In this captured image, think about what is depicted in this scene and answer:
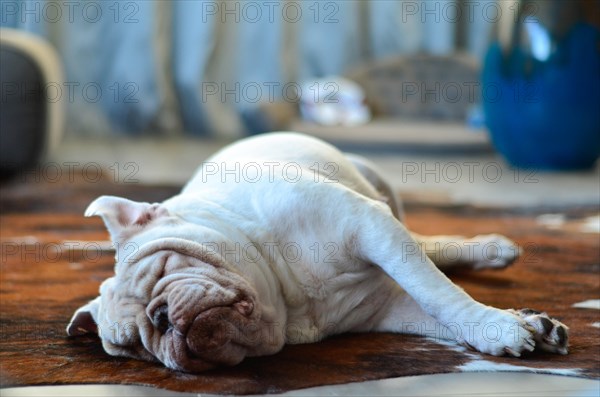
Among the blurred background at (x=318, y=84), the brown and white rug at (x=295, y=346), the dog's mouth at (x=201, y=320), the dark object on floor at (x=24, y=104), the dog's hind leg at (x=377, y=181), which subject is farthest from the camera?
the blurred background at (x=318, y=84)

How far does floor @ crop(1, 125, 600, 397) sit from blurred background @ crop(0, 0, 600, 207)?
2 centimetres

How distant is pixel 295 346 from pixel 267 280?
182 millimetres

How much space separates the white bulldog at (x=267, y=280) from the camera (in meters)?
1.62

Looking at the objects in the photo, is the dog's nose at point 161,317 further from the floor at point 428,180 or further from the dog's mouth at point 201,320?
the floor at point 428,180

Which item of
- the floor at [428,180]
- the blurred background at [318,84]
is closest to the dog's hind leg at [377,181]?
the floor at [428,180]

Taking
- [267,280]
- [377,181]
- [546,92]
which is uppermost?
[546,92]

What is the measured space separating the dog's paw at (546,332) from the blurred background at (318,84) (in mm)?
2182

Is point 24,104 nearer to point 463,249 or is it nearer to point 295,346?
point 463,249

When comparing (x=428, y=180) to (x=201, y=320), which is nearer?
(x=201, y=320)

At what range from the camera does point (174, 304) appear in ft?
5.14

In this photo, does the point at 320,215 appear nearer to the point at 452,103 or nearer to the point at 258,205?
the point at 258,205

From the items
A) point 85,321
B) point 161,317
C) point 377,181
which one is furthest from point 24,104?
point 161,317

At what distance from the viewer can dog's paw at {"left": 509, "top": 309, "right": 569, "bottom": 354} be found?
175cm

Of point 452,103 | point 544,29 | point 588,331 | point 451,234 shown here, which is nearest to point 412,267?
point 588,331
